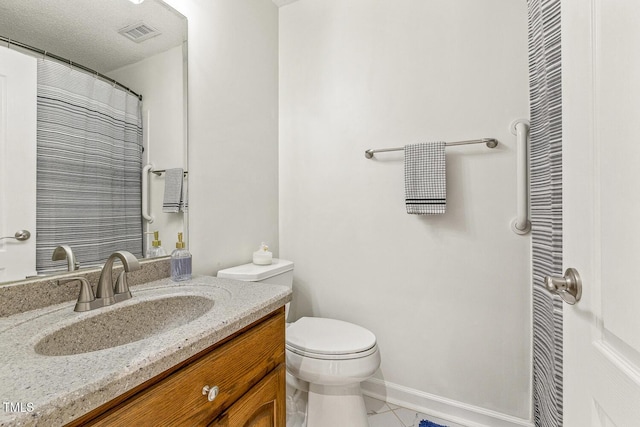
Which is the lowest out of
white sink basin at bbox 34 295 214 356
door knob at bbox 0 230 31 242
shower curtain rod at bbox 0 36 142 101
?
white sink basin at bbox 34 295 214 356

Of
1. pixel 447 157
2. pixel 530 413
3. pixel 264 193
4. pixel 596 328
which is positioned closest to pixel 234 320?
pixel 596 328

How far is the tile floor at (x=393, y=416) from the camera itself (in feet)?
4.83

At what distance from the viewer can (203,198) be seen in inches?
55.0

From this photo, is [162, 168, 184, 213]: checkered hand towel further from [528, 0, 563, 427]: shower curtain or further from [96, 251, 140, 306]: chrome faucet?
[528, 0, 563, 427]: shower curtain

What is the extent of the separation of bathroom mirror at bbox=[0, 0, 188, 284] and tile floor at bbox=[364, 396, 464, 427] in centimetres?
132

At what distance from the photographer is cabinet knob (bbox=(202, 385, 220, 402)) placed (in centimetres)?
66

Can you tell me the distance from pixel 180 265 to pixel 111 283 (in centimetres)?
29

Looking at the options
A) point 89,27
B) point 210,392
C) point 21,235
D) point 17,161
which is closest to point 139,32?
point 89,27

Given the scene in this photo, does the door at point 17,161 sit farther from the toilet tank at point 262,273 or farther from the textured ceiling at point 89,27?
the toilet tank at point 262,273

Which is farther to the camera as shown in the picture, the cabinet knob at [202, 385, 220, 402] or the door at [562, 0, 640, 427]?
the cabinet knob at [202, 385, 220, 402]

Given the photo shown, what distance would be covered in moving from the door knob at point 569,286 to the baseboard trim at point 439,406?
1179mm

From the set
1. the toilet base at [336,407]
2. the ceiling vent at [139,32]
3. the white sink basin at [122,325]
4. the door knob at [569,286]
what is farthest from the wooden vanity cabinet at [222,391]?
the ceiling vent at [139,32]

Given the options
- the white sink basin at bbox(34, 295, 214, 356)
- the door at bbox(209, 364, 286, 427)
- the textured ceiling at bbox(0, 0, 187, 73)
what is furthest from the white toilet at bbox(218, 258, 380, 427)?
the textured ceiling at bbox(0, 0, 187, 73)

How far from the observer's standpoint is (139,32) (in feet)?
3.78
